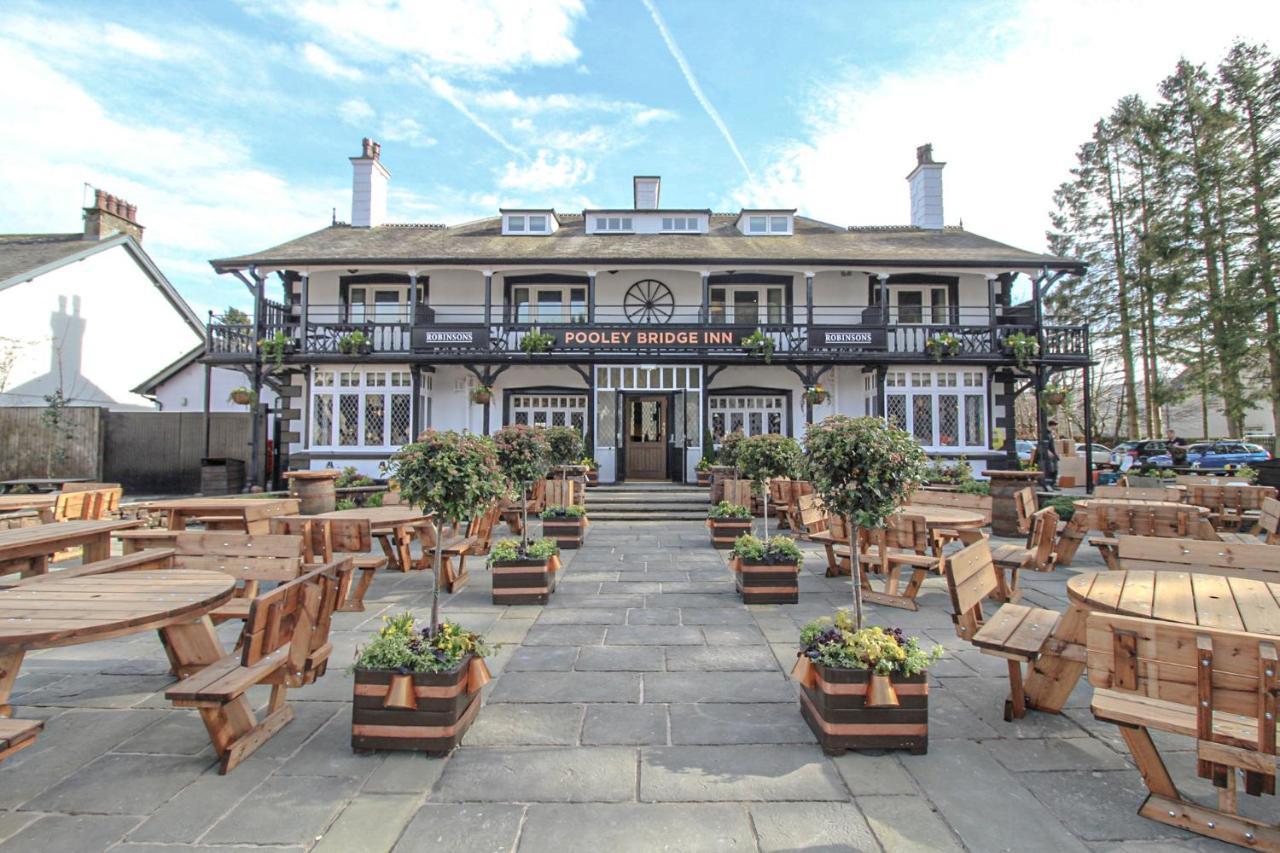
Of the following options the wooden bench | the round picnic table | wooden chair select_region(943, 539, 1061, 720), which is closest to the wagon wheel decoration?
wooden chair select_region(943, 539, 1061, 720)

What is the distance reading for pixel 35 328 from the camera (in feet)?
61.1

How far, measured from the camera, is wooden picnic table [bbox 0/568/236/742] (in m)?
2.67

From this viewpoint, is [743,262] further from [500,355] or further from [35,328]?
[35,328]

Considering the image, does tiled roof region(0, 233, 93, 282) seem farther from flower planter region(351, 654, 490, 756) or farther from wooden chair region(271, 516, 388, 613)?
flower planter region(351, 654, 490, 756)

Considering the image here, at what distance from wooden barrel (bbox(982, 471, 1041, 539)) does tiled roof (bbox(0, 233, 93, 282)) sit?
2598 cm

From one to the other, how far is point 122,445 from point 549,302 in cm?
1233

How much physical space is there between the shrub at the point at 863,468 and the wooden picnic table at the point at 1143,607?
1.07 meters

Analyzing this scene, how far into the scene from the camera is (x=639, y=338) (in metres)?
16.2

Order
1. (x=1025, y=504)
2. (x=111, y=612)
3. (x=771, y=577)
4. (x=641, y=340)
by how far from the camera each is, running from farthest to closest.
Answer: (x=641, y=340) < (x=1025, y=504) < (x=771, y=577) < (x=111, y=612)

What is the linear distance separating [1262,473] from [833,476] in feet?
51.4

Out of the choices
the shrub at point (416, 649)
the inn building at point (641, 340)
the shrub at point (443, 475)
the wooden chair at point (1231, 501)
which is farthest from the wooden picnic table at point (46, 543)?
the wooden chair at point (1231, 501)

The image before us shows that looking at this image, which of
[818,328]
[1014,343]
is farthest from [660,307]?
[1014,343]

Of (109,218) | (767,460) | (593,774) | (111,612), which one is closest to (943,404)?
(767,460)

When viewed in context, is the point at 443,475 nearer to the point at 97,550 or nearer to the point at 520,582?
the point at 520,582
